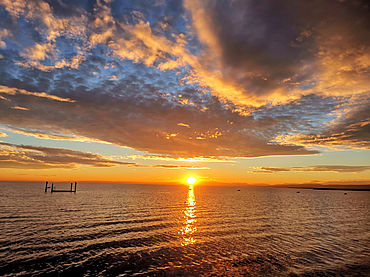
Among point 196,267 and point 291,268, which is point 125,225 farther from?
point 291,268

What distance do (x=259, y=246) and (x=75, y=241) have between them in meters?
19.5

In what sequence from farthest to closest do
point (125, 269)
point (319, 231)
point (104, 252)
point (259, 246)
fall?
point (319, 231)
point (259, 246)
point (104, 252)
point (125, 269)

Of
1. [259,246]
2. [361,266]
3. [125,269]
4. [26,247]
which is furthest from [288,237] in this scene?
[26,247]

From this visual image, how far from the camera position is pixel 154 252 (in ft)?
66.1

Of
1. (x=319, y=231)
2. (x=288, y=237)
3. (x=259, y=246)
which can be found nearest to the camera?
(x=259, y=246)

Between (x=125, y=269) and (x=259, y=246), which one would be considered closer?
(x=125, y=269)

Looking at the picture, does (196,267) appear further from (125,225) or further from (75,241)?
(125,225)

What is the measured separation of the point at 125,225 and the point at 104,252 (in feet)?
39.6

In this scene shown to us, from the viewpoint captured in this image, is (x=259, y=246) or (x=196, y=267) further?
(x=259, y=246)

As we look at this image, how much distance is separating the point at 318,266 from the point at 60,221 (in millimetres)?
33719

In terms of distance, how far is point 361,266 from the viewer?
56.1 ft

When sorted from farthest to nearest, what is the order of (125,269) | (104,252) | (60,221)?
(60,221)
(104,252)
(125,269)

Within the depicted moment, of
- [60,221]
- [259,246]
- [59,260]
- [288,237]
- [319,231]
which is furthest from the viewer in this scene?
[60,221]

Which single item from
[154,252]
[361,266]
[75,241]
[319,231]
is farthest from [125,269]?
[319,231]
